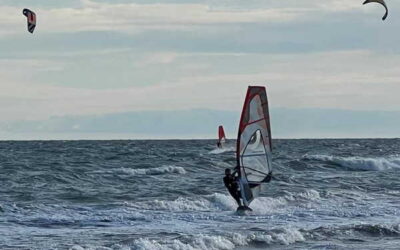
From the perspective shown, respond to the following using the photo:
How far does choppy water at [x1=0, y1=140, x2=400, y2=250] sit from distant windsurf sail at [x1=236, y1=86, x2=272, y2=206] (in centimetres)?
79

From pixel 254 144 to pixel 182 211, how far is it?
3.45 metres

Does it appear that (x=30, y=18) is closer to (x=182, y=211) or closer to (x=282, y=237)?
(x=182, y=211)

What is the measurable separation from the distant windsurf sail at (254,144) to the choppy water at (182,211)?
792 millimetres

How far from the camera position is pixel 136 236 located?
50.3 feet

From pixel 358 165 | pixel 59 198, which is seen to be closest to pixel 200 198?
pixel 59 198

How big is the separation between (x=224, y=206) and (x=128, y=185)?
583 cm

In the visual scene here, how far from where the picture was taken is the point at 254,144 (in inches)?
681

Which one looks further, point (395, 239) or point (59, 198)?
point (59, 198)

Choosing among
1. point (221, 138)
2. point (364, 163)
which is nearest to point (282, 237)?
point (364, 163)

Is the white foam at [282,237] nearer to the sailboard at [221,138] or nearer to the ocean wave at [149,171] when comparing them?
the ocean wave at [149,171]

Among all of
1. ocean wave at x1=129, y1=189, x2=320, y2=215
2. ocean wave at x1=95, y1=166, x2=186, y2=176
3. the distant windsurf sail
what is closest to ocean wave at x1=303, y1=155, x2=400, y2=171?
ocean wave at x1=95, y1=166, x2=186, y2=176

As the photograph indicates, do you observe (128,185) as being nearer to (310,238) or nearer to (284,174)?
(284,174)

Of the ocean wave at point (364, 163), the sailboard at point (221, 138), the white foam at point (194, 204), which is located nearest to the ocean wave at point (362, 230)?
the white foam at point (194, 204)

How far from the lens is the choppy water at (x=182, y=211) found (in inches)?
589
